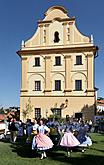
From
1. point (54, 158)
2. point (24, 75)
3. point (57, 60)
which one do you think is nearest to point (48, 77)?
point (57, 60)

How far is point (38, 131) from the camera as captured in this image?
15.3 metres

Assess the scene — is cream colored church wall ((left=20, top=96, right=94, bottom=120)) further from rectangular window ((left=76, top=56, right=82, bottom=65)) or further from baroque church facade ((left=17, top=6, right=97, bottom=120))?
rectangular window ((left=76, top=56, right=82, bottom=65))

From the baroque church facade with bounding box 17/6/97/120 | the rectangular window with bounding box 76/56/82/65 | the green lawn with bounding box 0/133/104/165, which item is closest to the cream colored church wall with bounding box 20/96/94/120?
the baroque church facade with bounding box 17/6/97/120

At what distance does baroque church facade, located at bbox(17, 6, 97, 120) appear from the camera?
149 feet

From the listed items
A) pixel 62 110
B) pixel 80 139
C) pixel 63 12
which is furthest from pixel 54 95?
pixel 80 139

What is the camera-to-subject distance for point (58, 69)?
46562 mm

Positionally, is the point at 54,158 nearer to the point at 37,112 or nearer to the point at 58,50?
the point at 37,112

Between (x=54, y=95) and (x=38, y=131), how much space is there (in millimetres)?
30923

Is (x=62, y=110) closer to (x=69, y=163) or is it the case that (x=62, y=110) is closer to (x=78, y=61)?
(x=78, y=61)

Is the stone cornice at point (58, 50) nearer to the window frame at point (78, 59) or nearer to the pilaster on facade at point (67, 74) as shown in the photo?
the window frame at point (78, 59)

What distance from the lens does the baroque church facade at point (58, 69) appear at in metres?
45.5

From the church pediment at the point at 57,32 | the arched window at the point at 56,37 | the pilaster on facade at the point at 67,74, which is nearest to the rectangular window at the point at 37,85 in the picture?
the pilaster on facade at the point at 67,74

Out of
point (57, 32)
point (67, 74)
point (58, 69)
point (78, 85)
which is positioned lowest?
point (78, 85)

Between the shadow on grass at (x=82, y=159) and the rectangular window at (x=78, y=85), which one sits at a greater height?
the rectangular window at (x=78, y=85)
